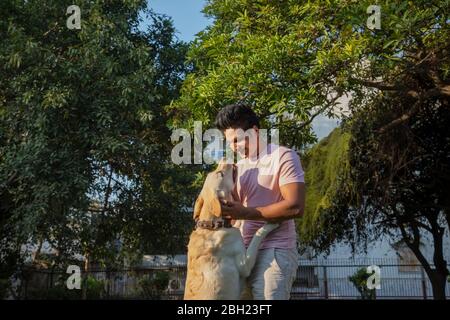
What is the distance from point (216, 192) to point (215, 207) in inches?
3.0

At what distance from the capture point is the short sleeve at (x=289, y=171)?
2.51 m

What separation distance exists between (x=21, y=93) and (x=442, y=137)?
1026 centimetres

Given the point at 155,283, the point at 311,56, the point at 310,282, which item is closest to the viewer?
the point at 311,56

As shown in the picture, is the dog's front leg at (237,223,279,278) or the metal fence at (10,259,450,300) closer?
the dog's front leg at (237,223,279,278)

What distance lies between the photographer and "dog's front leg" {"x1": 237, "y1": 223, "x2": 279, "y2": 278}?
8.11ft

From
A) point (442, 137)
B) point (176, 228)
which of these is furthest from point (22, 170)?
point (442, 137)

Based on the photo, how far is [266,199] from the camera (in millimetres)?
2607

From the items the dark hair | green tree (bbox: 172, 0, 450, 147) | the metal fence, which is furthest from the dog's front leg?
the metal fence

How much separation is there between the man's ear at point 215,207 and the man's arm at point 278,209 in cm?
2

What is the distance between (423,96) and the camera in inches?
372

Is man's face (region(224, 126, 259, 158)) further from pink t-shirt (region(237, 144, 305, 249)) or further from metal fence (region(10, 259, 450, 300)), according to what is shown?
metal fence (region(10, 259, 450, 300))

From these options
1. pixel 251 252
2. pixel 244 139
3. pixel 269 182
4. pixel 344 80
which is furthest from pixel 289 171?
pixel 344 80

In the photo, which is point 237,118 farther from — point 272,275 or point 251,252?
point 272,275

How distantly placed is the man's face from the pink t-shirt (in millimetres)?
60
